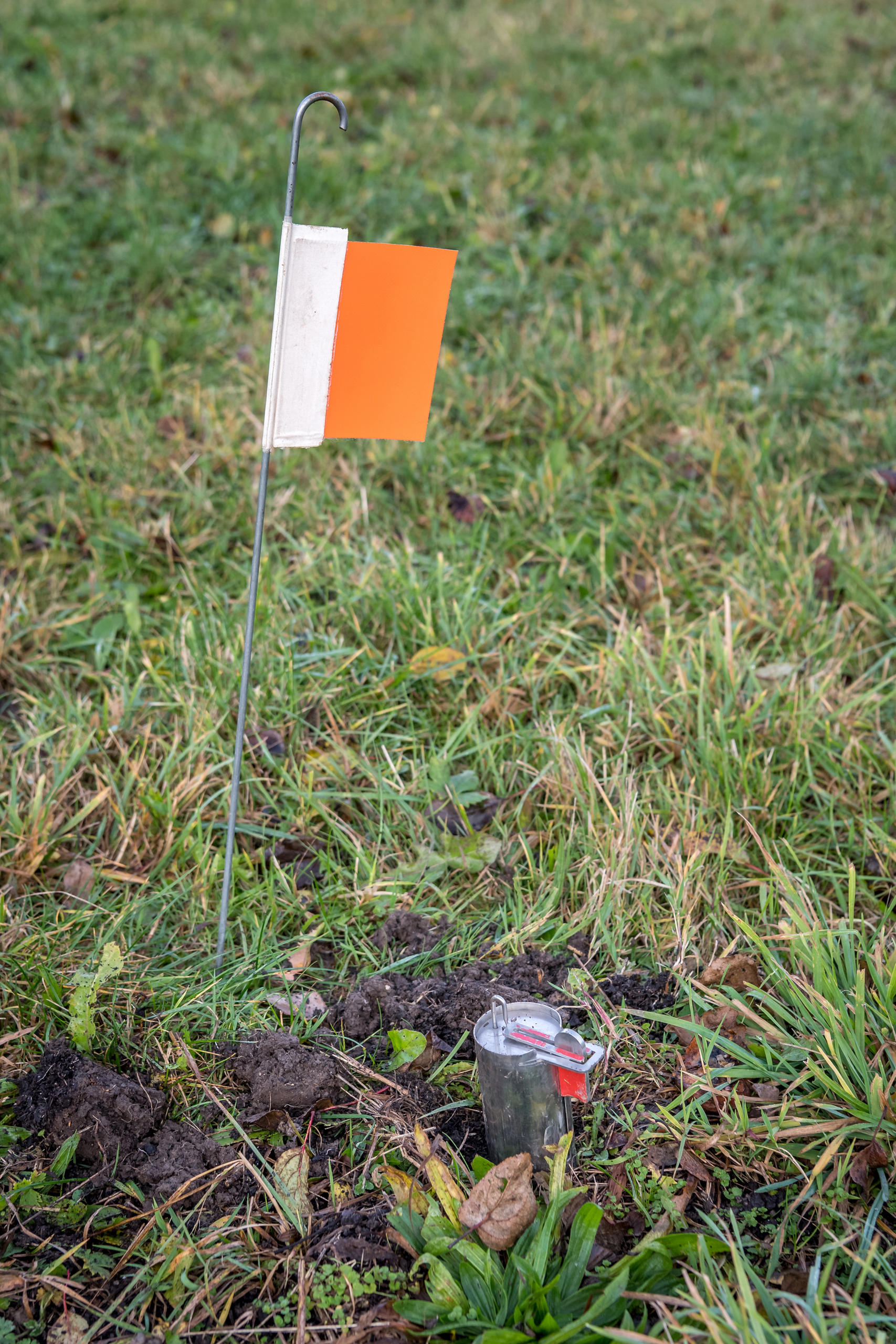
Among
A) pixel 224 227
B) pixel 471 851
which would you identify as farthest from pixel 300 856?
pixel 224 227

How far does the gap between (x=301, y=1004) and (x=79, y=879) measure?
0.67m

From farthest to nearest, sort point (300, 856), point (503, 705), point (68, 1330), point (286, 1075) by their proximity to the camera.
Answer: point (503, 705) → point (300, 856) → point (286, 1075) → point (68, 1330)

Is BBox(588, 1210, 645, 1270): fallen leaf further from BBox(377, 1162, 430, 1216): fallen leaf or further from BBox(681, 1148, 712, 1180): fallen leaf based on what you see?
BBox(377, 1162, 430, 1216): fallen leaf

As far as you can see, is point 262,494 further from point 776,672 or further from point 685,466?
point 685,466

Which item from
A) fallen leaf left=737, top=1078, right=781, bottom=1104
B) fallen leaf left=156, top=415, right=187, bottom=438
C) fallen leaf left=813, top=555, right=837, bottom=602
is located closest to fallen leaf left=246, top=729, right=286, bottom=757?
fallen leaf left=737, top=1078, right=781, bottom=1104

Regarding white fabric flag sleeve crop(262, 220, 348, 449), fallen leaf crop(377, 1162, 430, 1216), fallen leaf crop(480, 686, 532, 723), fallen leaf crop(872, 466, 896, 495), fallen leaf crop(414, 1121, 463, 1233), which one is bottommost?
fallen leaf crop(377, 1162, 430, 1216)

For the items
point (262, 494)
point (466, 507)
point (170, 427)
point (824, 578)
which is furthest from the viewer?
point (170, 427)

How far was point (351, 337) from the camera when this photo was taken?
1895mm

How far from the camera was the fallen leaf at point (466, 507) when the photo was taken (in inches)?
134

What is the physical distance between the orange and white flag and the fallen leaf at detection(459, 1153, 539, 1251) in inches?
53.6

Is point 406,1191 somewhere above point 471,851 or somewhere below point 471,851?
below

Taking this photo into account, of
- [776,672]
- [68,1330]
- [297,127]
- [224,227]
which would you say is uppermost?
[297,127]

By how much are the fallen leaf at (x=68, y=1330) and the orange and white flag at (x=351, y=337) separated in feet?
4.94

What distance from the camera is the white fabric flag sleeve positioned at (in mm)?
1773
